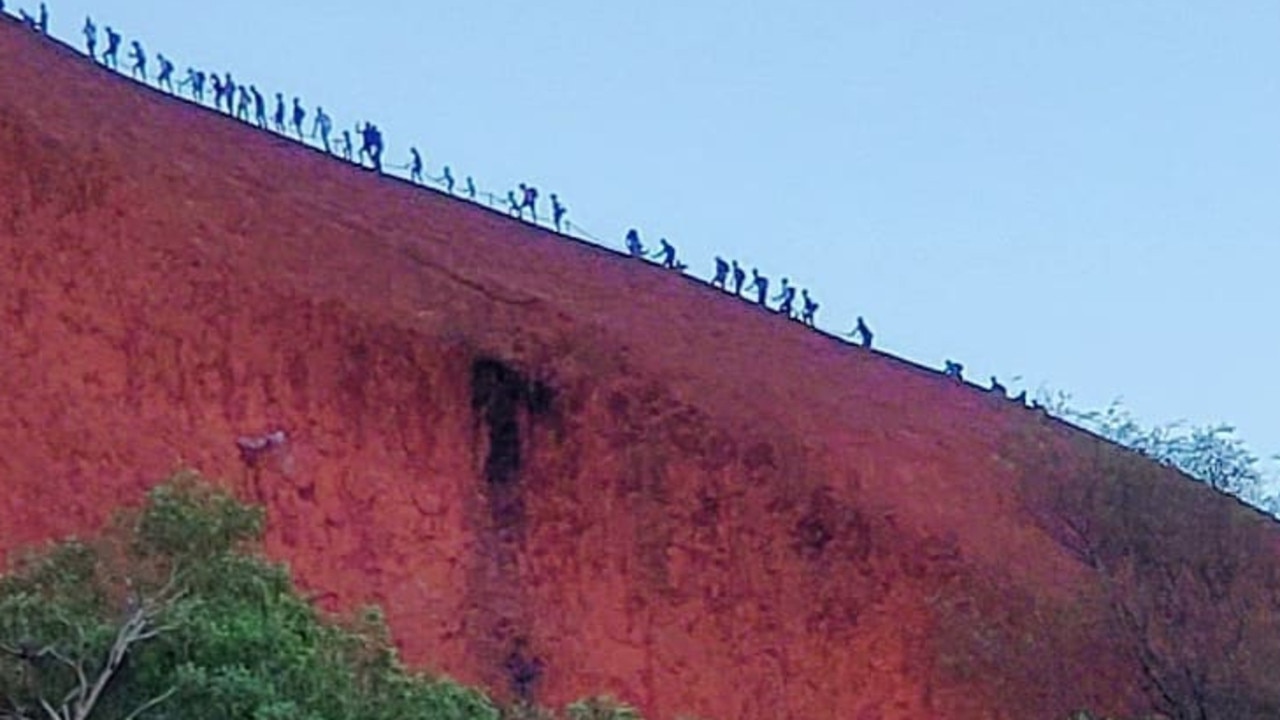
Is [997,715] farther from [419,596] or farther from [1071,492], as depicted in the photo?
[419,596]

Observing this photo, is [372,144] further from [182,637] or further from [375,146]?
[182,637]

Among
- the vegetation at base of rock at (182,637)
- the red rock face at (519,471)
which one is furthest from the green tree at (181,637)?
the red rock face at (519,471)

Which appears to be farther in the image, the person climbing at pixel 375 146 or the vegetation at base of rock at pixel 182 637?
the person climbing at pixel 375 146

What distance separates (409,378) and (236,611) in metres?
11.8

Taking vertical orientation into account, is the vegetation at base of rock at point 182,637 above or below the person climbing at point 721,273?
below

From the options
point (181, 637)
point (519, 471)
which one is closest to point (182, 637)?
point (181, 637)

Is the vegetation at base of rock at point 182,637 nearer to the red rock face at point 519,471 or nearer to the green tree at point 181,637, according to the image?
the green tree at point 181,637

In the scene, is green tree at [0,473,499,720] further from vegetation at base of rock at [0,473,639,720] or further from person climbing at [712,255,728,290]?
person climbing at [712,255,728,290]

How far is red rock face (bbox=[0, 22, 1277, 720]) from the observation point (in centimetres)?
2370

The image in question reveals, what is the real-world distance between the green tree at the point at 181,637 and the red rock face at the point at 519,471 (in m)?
7.21

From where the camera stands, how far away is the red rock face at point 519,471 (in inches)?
933

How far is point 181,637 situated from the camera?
45.7ft

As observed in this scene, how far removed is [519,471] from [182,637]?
39.9ft

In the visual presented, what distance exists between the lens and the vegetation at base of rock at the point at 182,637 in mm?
13688
